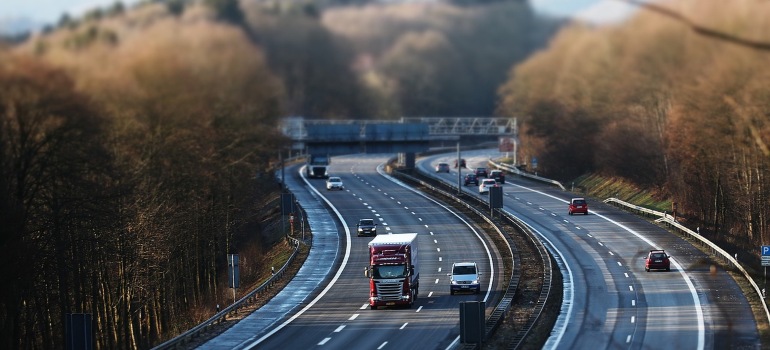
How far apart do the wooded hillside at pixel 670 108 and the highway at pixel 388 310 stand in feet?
34.1

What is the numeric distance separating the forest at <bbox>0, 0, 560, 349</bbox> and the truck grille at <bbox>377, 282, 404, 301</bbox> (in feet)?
32.5

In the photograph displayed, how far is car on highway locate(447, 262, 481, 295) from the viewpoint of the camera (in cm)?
5806

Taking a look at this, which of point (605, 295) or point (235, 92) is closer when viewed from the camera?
point (235, 92)

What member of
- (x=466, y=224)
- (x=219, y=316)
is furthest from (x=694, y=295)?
(x=466, y=224)

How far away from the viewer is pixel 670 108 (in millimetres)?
47062

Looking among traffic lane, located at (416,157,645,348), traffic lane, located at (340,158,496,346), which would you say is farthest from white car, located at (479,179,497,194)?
traffic lane, located at (416,157,645,348)

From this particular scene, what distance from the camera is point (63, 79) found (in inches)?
971

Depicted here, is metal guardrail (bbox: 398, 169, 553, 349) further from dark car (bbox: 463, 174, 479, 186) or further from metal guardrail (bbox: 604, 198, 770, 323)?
dark car (bbox: 463, 174, 479, 186)

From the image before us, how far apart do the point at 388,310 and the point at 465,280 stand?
20.3 feet

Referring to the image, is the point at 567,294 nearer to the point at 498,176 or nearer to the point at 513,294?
Result: the point at 513,294

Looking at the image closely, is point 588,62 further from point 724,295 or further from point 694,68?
point 724,295

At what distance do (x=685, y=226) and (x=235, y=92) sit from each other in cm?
6189

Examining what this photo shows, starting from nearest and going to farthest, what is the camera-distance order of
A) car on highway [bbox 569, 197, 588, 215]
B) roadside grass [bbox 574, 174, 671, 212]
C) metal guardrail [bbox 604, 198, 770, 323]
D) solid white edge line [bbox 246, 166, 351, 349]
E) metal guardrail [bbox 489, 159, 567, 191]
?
solid white edge line [bbox 246, 166, 351, 349]
metal guardrail [bbox 604, 198, 770, 323]
car on highway [bbox 569, 197, 588, 215]
roadside grass [bbox 574, 174, 671, 212]
metal guardrail [bbox 489, 159, 567, 191]

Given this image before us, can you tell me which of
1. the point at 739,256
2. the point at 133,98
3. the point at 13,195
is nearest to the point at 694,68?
the point at 133,98
